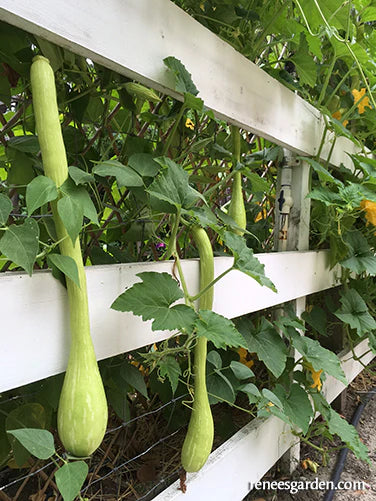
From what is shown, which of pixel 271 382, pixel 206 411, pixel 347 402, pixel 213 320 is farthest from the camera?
pixel 347 402

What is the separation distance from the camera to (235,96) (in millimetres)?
826

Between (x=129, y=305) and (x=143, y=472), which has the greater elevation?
(x=129, y=305)

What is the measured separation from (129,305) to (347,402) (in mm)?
1668

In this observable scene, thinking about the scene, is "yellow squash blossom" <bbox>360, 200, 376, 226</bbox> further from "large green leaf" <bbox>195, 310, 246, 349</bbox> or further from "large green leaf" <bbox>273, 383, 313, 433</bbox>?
"large green leaf" <bbox>195, 310, 246, 349</bbox>

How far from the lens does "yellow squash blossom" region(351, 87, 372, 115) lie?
1.24 metres

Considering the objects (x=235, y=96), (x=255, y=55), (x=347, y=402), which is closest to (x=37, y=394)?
(x=235, y=96)

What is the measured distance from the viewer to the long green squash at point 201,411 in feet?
2.23

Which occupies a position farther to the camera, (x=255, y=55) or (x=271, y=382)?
(x=271, y=382)

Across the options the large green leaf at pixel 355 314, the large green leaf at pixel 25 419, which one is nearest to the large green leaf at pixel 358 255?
the large green leaf at pixel 355 314

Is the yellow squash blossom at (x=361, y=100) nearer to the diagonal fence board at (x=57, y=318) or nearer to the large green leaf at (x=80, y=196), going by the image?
the diagonal fence board at (x=57, y=318)

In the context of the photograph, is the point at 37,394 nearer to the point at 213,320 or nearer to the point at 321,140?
the point at 213,320

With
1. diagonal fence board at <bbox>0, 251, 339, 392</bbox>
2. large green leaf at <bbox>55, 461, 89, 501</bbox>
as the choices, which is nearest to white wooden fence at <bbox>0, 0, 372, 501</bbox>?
diagonal fence board at <bbox>0, 251, 339, 392</bbox>

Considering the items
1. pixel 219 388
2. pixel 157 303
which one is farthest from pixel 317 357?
pixel 157 303

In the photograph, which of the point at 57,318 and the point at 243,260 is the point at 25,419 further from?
the point at 243,260
